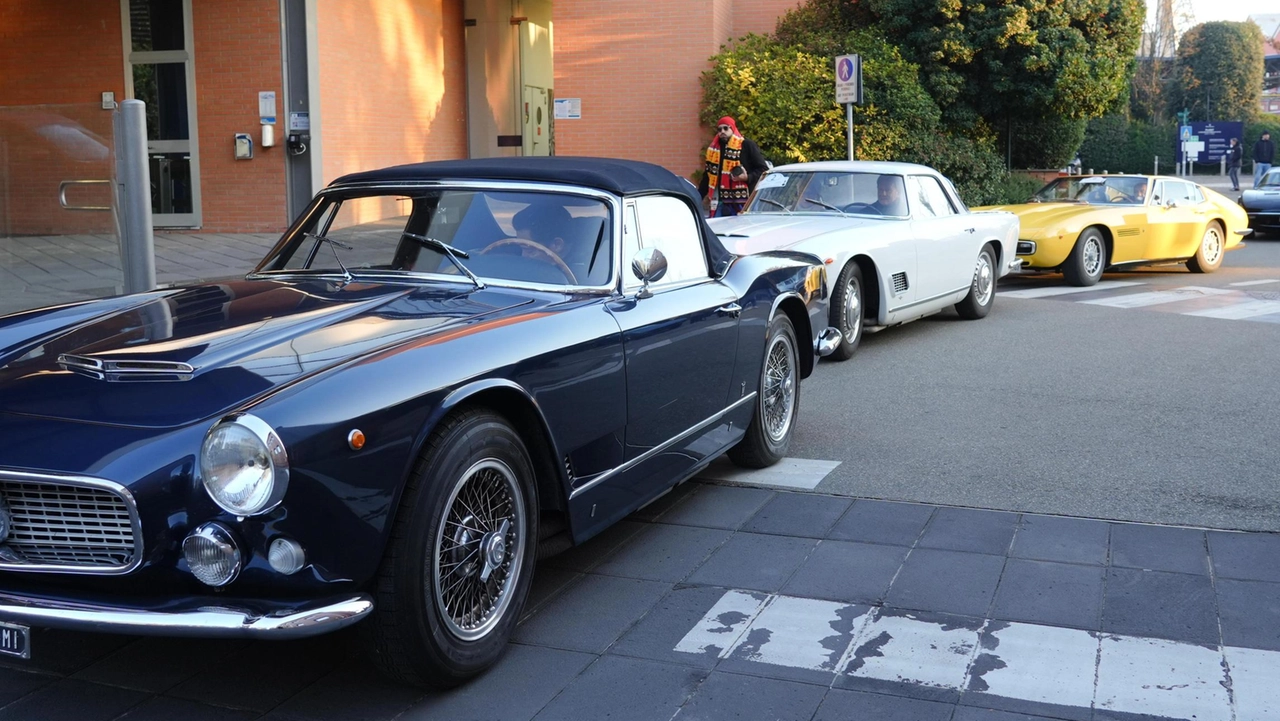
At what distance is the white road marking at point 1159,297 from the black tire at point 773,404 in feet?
25.0

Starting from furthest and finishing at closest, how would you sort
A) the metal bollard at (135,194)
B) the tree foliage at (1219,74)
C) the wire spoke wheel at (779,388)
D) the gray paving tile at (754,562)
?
the tree foliage at (1219,74)
the metal bollard at (135,194)
the wire spoke wheel at (779,388)
the gray paving tile at (754,562)

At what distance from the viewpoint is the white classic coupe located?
922cm

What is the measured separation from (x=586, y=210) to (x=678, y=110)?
679 inches

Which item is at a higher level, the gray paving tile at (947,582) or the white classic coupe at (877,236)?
the white classic coupe at (877,236)

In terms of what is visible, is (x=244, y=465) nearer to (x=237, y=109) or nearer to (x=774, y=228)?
(x=774, y=228)

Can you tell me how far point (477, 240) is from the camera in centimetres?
466

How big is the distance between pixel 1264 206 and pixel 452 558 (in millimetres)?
21127

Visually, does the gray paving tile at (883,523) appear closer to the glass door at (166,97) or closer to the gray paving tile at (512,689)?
the gray paving tile at (512,689)

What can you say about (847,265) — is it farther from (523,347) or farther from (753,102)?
(753,102)

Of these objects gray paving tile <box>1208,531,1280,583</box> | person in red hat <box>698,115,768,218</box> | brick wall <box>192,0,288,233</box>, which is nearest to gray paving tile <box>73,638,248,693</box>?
gray paving tile <box>1208,531,1280,583</box>

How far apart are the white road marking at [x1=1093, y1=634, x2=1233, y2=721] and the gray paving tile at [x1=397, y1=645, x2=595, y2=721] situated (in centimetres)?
153

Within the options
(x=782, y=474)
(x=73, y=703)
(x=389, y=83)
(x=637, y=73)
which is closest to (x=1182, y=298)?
(x=782, y=474)

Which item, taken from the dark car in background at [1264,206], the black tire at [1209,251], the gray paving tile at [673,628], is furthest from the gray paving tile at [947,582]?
the dark car in background at [1264,206]

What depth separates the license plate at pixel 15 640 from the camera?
306 cm
